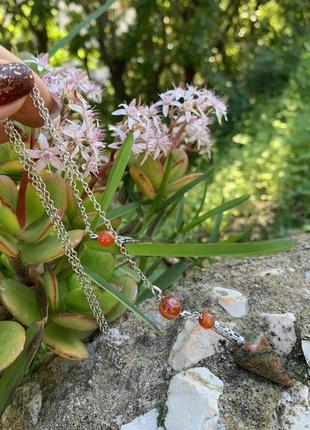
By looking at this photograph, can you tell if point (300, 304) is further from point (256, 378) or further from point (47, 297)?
point (47, 297)

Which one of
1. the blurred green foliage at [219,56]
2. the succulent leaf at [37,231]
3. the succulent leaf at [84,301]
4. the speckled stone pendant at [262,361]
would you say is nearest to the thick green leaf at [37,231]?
the succulent leaf at [37,231]

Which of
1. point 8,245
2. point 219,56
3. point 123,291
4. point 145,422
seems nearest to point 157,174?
point 123,291

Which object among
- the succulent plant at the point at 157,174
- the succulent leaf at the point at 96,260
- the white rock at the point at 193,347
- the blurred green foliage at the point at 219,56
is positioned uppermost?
the succulent plant at the point at 157,174

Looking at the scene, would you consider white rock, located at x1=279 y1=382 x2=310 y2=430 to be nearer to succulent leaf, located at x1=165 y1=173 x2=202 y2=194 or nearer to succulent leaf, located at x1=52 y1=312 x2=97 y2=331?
succulent leaf, located at x1=52 y1=312 x2=97 y2=331

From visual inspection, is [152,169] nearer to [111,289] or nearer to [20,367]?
[111,289]

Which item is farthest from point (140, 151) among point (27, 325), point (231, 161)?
point (231, 161)

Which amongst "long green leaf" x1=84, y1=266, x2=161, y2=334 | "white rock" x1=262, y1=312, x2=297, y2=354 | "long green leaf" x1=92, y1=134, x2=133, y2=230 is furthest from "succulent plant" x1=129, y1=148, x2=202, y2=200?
"white rock" x1=262, y1=312, x2=297, y2=354

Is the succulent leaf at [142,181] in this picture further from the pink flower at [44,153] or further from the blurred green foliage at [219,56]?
the blurred green foliage at [219,56]
